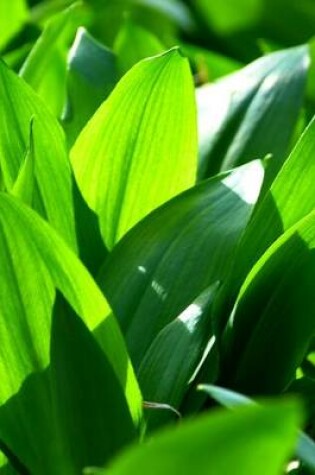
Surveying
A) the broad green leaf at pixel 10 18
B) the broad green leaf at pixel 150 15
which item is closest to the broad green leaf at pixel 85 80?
the broad green leaf at pixel 10 18

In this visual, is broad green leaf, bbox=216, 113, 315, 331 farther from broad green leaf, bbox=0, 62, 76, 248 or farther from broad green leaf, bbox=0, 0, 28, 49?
broad green leaf, bbox=0, 0, 28, 49

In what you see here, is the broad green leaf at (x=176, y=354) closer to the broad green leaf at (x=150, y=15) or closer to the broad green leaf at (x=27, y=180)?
the broad green leaf at (x=27, y=180)

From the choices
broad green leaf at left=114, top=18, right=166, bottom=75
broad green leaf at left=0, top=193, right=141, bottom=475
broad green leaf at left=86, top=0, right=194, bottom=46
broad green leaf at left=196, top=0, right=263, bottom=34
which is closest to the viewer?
broad green leaf at left=0, top=193, right=141, bottom=475

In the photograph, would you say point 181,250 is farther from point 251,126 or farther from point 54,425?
point 251,126

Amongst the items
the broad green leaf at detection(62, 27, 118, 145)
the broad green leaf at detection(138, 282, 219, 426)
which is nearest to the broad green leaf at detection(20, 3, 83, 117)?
the broad green leaf at detection(62, 27, 118, 145)

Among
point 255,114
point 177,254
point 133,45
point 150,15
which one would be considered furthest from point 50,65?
point 150,15

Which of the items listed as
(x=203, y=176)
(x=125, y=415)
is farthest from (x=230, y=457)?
(x=203, y=176)
